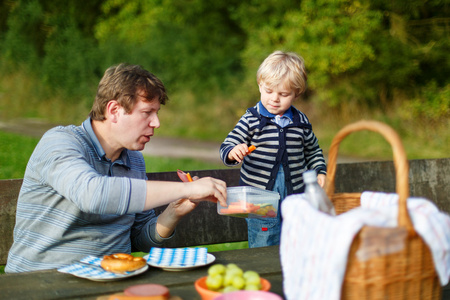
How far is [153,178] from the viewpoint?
113 inches

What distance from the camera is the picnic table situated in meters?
1.64

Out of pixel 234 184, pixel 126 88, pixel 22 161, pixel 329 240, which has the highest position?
pixel 22 161

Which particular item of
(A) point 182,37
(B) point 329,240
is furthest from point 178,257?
(A) point 182,37

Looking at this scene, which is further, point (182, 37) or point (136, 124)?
point (182, 37)

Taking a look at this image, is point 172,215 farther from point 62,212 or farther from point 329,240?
point 329,240

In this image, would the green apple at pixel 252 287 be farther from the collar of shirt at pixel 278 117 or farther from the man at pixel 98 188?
the collar of shirt at pixel 278 117

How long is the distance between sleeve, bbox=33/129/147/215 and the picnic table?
→ 221mm

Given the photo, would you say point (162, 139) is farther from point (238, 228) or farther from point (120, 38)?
point (238, 228)

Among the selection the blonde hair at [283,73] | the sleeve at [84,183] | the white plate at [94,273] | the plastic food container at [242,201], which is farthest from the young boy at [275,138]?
the white plate at [94,273]

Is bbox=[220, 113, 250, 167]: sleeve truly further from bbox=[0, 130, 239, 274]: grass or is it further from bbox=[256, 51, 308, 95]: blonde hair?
bbox=[0, 130, 239, 274]: grass

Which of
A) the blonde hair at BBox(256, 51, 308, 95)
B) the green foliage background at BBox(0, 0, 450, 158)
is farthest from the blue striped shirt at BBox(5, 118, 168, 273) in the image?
the green foliage background at BBox(0, 0, 450, 158)

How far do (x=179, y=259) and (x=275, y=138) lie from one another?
1.03 m

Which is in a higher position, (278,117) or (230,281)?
(278,117)

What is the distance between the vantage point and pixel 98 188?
1.73 meters
